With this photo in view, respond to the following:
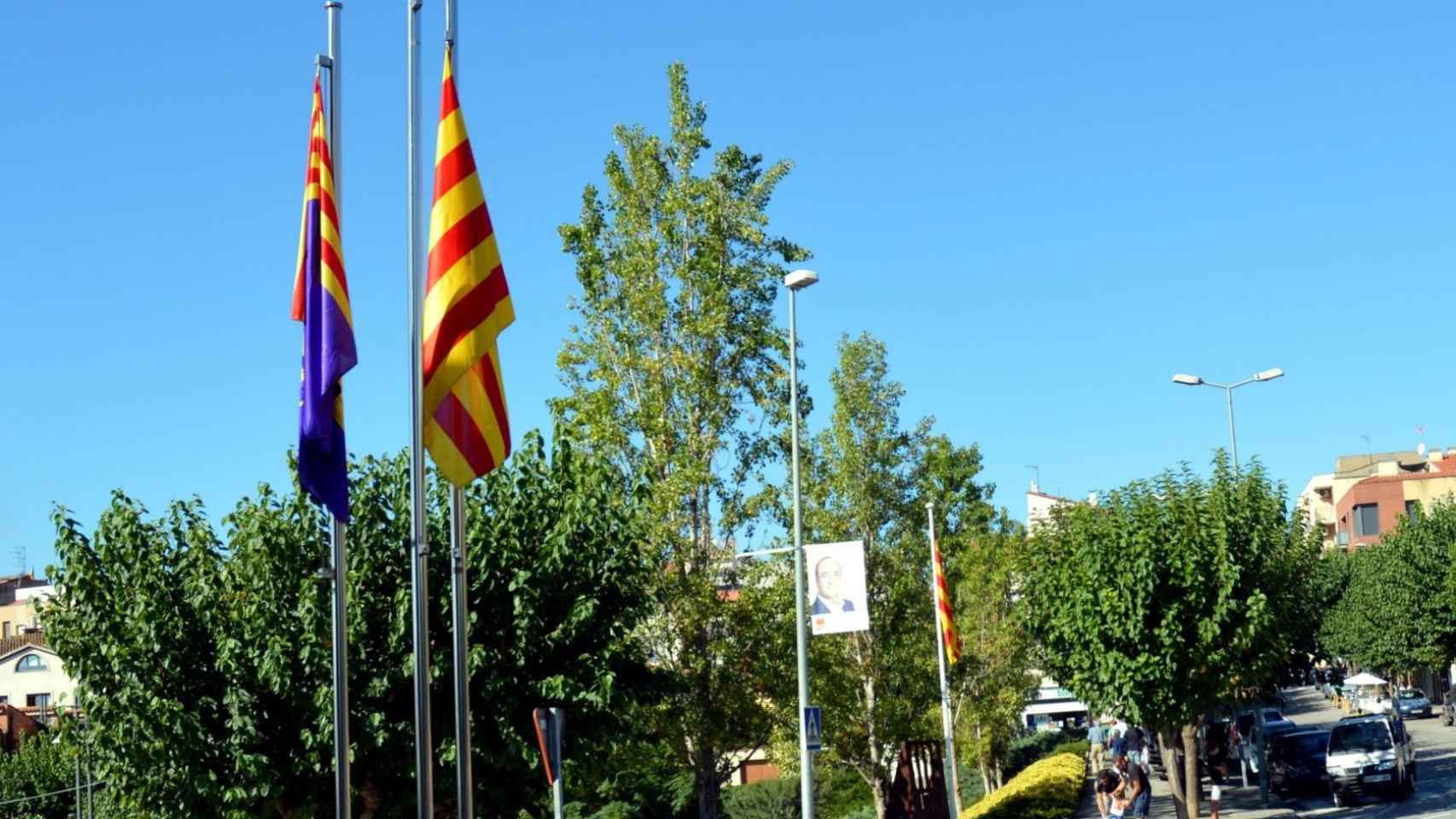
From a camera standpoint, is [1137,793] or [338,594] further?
[1137,793]

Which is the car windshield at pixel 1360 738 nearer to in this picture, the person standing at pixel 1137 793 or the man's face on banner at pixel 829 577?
the person standing at pixel 1137 793

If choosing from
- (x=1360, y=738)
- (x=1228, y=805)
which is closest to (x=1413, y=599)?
(x=1360, y=738)

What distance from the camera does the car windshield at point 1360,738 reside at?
34.5 meters

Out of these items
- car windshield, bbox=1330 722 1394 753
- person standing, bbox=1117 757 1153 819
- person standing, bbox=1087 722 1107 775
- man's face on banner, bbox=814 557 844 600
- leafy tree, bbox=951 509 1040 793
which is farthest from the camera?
leafy tree, bbox=951 509 1040 793

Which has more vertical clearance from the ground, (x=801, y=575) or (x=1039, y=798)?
(x=801, y=575)

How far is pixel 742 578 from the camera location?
26.9m

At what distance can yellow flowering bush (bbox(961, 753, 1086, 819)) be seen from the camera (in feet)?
98.7

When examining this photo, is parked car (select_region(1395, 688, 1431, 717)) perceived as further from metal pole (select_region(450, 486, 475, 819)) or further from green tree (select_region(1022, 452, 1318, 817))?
metal pole (select_region(450, 486, 475, 819))

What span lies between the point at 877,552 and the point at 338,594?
28580 millimetres

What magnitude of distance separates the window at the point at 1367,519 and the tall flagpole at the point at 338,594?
99283 millimetres

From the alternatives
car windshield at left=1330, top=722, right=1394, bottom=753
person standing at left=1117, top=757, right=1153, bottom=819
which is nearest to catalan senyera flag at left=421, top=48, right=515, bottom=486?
person standing at left=1117, top=757, right=1153, bottom=819

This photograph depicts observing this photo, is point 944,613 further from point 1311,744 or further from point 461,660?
point 461,660

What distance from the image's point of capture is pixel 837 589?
23.5m

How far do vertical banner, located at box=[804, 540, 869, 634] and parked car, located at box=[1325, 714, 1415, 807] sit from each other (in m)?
15.8
